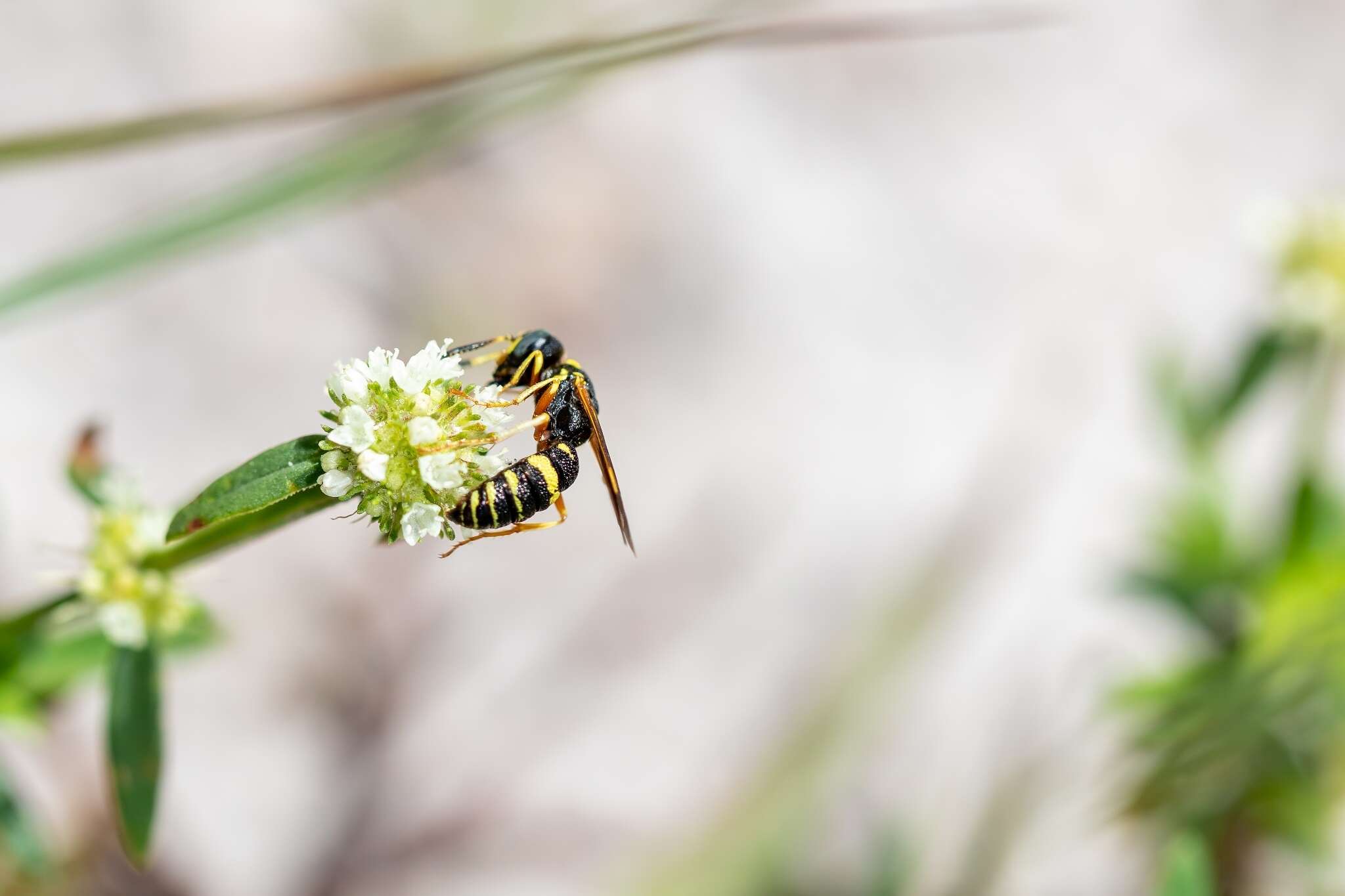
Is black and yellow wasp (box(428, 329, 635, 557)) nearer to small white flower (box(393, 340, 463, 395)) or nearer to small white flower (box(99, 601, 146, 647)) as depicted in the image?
small white flower (box(393, 340, 463, 395))

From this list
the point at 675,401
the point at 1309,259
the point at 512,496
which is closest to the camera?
the point at 512,496

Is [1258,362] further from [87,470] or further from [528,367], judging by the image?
[87,470]

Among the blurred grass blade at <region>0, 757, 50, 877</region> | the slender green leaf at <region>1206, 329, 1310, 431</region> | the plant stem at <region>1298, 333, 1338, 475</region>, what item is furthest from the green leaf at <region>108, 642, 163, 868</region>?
the slender green leaf at <region>1206, 329, 1310, 431</region>

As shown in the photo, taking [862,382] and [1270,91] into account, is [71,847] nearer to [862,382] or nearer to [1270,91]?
[862,382]

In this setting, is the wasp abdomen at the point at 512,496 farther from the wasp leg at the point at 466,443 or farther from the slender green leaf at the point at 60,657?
the slender green leaf at the point at 60,657

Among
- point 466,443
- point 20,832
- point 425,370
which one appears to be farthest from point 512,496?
point 20,832

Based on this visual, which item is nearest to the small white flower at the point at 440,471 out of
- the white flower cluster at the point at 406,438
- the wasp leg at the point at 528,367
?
the white flower cluster at the point at 406,438
